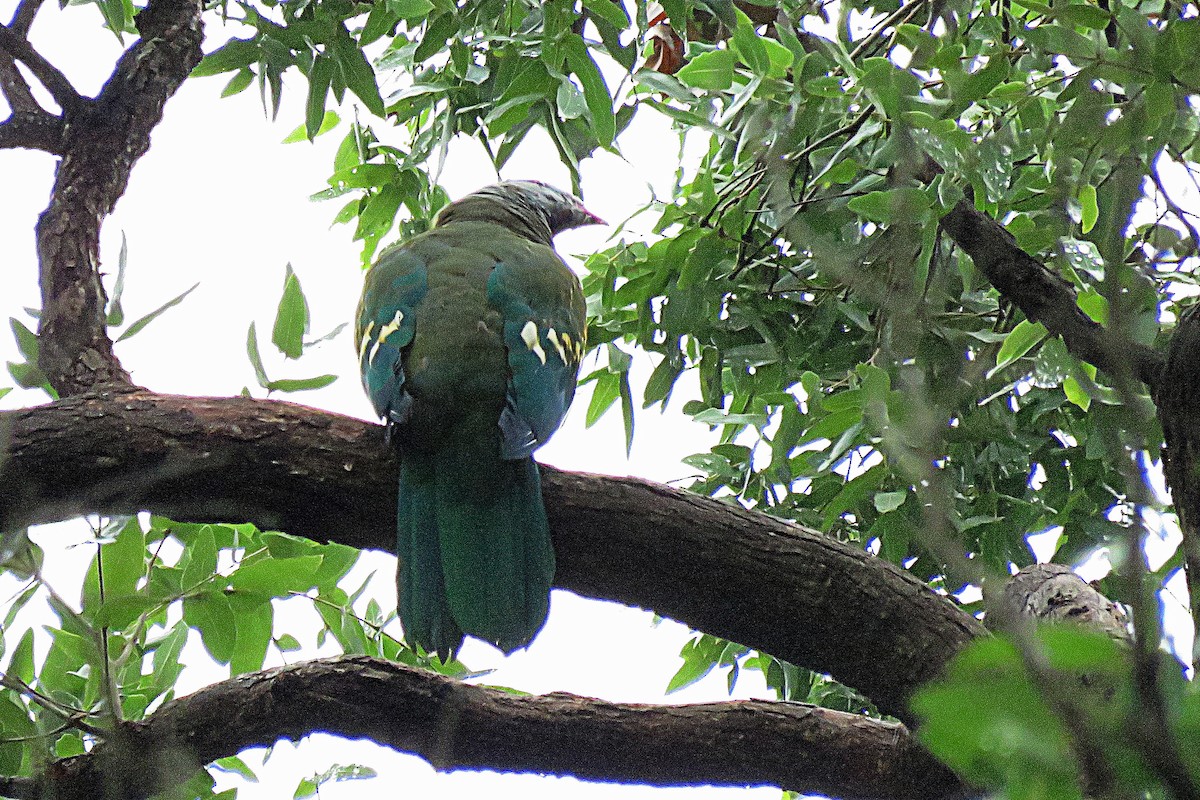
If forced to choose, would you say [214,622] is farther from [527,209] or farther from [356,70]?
[527,209]

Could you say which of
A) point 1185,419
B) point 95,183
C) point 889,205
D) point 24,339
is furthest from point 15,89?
point 1185,419

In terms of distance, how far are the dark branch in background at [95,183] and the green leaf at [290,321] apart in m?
0.25

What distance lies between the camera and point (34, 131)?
7.16 feet

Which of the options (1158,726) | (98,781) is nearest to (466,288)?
(98,781)

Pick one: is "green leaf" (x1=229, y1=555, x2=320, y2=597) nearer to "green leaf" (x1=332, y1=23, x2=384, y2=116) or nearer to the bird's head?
"green leaf" (x1=332, y1=23, x2=384, y2=116)

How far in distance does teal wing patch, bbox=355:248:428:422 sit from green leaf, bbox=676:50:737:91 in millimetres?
656

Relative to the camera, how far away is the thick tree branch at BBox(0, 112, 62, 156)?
2.17 metres

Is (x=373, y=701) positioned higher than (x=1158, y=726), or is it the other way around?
(x=373, y=701)

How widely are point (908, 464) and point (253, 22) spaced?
1827 mm

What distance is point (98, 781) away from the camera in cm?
167

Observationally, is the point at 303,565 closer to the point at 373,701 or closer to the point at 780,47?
the point at 373,701

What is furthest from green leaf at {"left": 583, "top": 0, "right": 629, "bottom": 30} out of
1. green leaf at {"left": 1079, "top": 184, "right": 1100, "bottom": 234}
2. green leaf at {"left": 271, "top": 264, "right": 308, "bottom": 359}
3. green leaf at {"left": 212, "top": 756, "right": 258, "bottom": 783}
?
green leaf at {"left": 212, "top": 756, "right": 258, "bottom": 783}

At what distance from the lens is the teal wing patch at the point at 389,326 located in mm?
1882

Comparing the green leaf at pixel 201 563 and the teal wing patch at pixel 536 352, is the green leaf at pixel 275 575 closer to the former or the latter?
the green leaf at pixel 201 563
